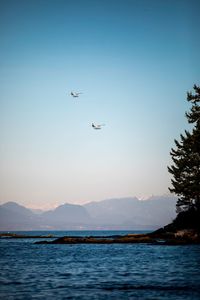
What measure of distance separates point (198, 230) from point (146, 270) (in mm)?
39548

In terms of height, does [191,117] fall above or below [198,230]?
above

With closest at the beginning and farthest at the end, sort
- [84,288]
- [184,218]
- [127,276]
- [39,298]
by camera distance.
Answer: [39,298]
[84,288]
[127,276]
[184,218]

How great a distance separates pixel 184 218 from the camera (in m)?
79.2

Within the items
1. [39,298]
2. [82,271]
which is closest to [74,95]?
[82,271]

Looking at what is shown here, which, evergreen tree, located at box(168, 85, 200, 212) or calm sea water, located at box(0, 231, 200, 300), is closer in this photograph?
calm sea water, located at box(0, 231, 200, 300)

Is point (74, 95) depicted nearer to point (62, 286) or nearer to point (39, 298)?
point (62, 286)

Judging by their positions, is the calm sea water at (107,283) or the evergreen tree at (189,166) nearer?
the calm sea water at (107,283)

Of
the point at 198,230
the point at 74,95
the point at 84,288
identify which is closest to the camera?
the point at 84,288

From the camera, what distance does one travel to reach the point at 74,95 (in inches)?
2052

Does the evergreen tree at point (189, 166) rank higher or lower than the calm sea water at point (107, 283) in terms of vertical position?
higher

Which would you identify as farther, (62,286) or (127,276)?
(127,276)

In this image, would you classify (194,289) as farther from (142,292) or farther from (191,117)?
(191,117)

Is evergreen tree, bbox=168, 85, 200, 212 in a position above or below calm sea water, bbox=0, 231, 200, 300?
above

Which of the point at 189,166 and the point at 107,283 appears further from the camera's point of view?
the point at 189,166
